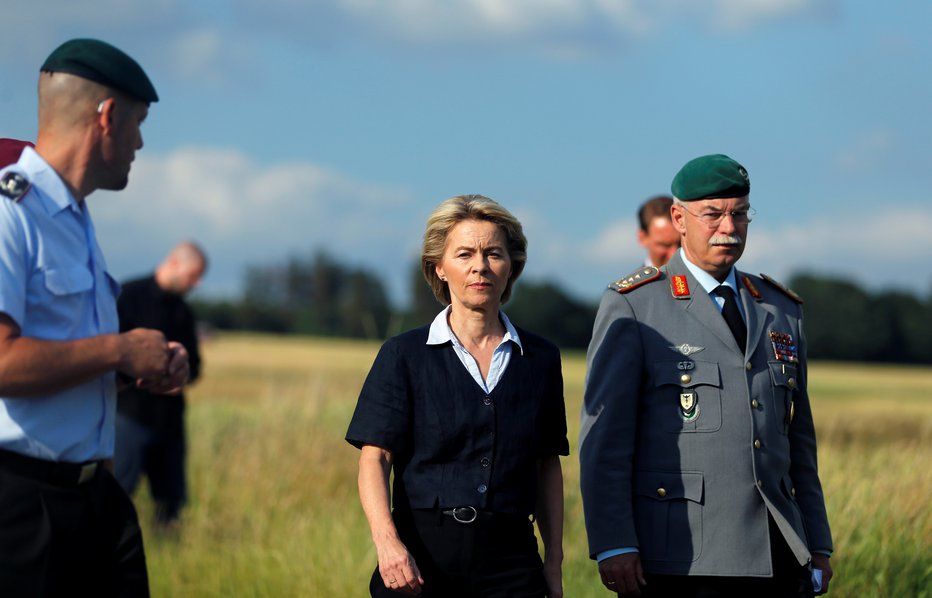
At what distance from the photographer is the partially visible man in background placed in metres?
6.09

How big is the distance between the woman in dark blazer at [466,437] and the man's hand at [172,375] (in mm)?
741

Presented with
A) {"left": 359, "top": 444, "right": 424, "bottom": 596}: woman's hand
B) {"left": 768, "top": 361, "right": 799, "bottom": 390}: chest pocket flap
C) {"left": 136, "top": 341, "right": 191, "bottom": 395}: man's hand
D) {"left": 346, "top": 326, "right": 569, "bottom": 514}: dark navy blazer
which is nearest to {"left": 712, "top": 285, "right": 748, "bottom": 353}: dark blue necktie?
{"left": 768, "top": 361, "right": 799, "bottom": 390}: chest pocket flap

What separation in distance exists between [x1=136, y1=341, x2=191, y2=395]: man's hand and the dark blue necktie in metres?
1.85

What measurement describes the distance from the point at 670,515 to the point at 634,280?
796mm

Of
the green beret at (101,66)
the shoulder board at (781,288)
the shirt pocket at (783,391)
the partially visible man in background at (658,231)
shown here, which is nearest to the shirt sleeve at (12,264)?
the green beret at (101,66)

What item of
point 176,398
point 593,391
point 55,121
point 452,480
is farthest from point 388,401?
point 176,398

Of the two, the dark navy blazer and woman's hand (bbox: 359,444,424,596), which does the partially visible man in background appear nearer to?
the dark navy blazer

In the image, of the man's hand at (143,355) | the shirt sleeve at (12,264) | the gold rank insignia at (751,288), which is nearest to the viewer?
the shirt sleeve at (12,264)

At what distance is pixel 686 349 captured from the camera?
3979 millimetres

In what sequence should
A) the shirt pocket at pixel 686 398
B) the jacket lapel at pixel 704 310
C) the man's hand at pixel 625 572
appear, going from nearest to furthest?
1. the man's hand at pixel 625 572
2. the shirt pocket at pixel 686 398
3. the jacket lapel at pixel 704 310

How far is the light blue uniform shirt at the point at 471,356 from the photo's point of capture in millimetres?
3791

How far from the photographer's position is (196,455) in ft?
38.1

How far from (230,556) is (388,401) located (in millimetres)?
4471

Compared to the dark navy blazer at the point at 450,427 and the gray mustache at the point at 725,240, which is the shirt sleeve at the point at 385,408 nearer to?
the dark navy blazer at the point at 450,427
